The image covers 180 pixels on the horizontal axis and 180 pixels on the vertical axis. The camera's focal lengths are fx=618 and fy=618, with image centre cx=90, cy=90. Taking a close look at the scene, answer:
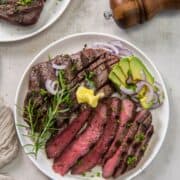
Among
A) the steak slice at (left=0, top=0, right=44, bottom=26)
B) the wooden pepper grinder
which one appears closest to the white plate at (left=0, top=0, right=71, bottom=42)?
the steak slice at (left=0, top=0, right=44, bottom=26)

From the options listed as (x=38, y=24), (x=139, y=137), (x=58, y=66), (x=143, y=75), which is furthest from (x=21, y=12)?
(x=139, y=137)

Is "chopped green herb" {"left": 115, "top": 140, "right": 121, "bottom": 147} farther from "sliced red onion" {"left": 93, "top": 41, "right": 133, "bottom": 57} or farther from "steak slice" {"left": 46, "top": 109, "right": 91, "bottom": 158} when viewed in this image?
"sliced red onion" {"left": 93, "top": 41, "right": 133, "bottom": 57}

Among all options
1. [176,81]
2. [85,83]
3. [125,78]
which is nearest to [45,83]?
[85,83]

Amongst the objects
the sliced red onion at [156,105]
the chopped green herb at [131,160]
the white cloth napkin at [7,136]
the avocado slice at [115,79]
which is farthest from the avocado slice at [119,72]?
the white cloth napkin at [7,136]

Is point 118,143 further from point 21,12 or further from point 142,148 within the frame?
point 21,12

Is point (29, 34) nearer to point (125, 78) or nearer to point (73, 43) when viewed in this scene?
point (73, 43)
